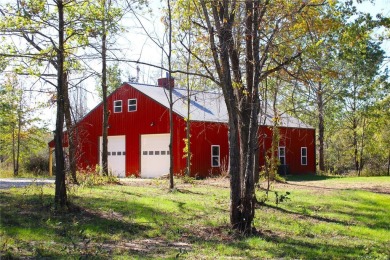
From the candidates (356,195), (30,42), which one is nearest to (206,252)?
(30,42)

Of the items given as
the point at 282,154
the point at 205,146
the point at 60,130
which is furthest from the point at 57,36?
the point at 282,154

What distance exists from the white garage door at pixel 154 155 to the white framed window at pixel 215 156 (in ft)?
8.69

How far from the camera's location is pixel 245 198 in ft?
31.7

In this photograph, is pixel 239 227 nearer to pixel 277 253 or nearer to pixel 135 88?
pixel 277 253

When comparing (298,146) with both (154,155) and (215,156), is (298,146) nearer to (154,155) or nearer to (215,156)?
(215,156)

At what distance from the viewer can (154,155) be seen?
27188mm

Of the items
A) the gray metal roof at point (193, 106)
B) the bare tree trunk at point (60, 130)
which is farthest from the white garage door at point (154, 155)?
the bare tree trunk at point (60, 130)

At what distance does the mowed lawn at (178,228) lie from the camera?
7.85 metres

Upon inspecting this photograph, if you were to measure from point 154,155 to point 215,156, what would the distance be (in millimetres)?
3606

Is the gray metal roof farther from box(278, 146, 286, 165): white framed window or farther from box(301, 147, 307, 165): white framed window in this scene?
box(301, 147, 307, 165): white framed window

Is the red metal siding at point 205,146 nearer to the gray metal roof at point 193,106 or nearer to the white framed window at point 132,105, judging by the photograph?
the gray metal roof at point 193,106

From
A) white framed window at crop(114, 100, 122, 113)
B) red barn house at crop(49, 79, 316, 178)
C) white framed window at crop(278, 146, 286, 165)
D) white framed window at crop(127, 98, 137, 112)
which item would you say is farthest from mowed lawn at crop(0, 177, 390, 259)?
white framed window at crop(278, 146, 286, 165)

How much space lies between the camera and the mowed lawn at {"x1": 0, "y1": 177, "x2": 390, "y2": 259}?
7852mm

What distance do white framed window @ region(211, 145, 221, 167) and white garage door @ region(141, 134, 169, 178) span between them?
265 cm
